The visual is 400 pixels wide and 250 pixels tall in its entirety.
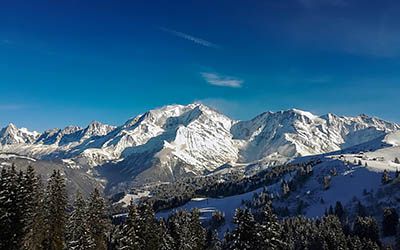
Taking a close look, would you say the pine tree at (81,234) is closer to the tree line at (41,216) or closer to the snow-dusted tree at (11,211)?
the tree line at (41,216)

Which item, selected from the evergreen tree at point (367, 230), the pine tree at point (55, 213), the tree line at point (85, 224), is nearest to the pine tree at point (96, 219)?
the tree line at point (85, 224)

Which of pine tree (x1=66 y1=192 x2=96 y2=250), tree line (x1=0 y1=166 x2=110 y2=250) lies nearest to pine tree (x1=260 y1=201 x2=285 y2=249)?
pine tree (x1=66 y1=192 x2=96 y2=250)

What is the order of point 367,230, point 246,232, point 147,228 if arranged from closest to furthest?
point 246,232
point 147,228
point 367,230

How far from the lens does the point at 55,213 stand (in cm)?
7075

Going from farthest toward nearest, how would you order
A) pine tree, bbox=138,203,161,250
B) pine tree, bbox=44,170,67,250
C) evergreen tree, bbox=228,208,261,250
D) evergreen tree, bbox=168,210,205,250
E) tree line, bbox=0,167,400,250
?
evergreen tree, bbox=168,210,205,250, pine tree, bbox=44,170,67,250, pine tree, bbox=138,203,161,250, tree line, bbox=0,167,400,250, evergreen tree, bbox=228,208,261,250

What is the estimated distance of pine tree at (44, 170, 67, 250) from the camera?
7019 centimetres

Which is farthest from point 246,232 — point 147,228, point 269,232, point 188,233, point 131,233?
point 188,233

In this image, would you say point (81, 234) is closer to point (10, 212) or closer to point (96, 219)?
point (96, 219)

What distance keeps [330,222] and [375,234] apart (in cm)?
1705

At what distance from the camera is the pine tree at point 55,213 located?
70188 millimetres

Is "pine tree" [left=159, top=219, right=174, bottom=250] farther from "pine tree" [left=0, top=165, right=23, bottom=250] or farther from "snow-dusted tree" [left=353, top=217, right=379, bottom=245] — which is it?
"snow-dusted tree" [left=353, top=217, right=379, bottom=245]

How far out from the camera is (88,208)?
71.4 m

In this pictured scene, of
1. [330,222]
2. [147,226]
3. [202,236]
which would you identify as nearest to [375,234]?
[330,222]

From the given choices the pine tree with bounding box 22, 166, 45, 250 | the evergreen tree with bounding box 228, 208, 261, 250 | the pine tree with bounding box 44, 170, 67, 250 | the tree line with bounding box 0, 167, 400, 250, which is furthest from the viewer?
the pine tree with bounding box 44, 170, 67, 250
